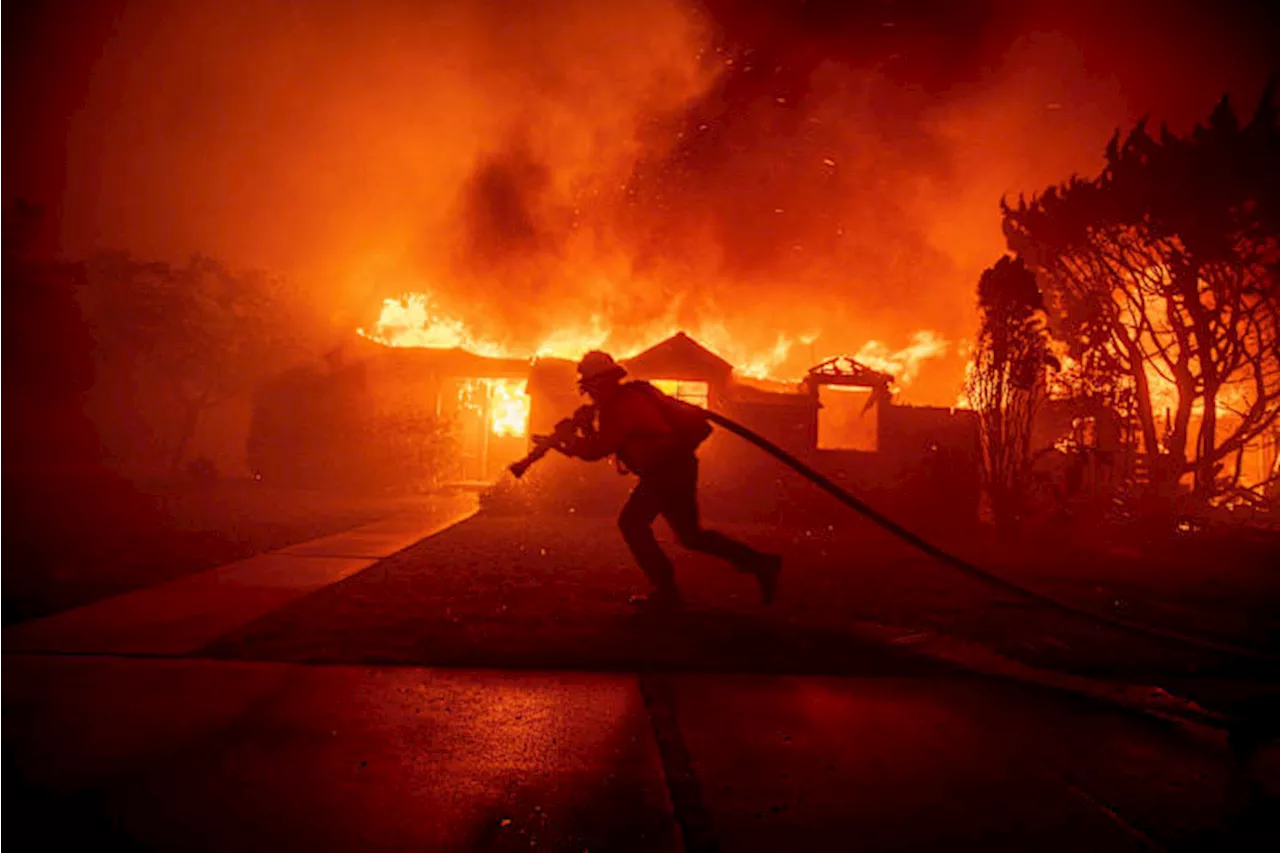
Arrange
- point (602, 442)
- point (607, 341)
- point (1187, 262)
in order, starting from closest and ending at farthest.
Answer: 1. point (602, 442)
2. point (1187, 262)
3. point (607, 341)

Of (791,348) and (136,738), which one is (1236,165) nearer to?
(136,738)

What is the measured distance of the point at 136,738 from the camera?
7.68 ft

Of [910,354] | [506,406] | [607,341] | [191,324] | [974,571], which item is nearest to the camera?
[974,571]

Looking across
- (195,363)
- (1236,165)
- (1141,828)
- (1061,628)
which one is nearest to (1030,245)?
(1236,165)

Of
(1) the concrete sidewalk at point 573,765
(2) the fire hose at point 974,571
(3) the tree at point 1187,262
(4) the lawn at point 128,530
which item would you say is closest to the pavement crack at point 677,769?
(1) the concrete sidewalk at point 573,765

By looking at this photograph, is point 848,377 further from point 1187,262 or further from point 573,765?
point 573,765

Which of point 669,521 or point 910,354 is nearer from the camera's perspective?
point 669,521

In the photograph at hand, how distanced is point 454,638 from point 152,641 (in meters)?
1.53

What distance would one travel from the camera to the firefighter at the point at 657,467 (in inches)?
187

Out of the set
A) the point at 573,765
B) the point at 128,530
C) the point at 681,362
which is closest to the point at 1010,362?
the point at 681,362

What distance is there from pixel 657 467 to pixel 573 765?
2663mm

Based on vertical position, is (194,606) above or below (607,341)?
below

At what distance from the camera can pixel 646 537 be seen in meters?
4.84

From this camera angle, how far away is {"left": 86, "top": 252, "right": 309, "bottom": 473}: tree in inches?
947
